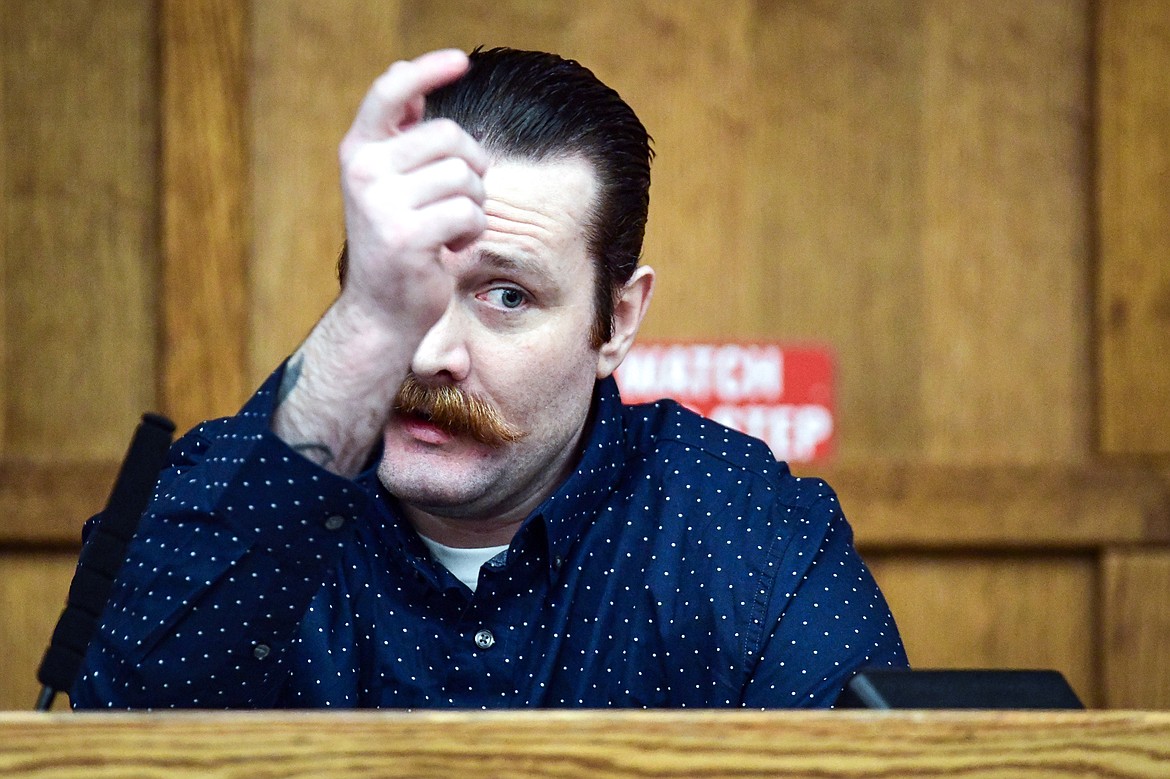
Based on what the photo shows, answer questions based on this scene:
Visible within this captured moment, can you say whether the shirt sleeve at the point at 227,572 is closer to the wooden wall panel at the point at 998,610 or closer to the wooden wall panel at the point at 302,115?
the wooden wall panel at the point at 302,115

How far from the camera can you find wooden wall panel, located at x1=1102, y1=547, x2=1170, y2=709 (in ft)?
6.91

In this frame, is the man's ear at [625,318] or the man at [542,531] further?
the man's ear at [625,318]

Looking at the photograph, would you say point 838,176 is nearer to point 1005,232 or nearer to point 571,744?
point 1005,232

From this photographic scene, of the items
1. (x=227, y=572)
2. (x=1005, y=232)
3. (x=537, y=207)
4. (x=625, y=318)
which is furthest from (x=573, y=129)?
(x=1005, y=232)

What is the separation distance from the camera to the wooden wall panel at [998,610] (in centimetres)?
212

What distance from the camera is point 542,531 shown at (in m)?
1.26

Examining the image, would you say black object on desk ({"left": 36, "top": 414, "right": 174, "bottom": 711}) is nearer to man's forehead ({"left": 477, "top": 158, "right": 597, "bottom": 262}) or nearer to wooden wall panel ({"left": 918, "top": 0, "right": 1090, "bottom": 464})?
man's forehead ({"left": 477, "top": 158, "right": 597, "bottom": 262})

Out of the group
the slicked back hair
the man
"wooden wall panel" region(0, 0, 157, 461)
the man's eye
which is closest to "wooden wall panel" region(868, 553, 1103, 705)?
the man

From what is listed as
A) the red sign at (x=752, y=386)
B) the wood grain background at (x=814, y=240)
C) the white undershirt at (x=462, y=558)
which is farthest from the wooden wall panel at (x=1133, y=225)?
the white undershirt at (x=462, y=558)

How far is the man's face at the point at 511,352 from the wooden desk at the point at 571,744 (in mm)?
516

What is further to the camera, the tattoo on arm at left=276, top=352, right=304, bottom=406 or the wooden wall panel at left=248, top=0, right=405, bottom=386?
the wooden wall panel at left=248, top=0, right=405, bottom=386

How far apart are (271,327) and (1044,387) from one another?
1175mm

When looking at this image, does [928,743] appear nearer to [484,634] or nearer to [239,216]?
[484,634]

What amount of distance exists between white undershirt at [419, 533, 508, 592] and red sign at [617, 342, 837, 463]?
2.60ft
